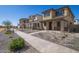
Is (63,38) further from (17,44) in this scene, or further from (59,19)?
(17,44)

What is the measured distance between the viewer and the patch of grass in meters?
3.98

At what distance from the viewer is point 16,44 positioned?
4.00 m

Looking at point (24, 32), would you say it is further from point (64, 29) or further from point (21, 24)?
point (64, 29)

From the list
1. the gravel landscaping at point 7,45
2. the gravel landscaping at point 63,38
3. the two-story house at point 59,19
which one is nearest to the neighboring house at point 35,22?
the two-story house at point 59,19

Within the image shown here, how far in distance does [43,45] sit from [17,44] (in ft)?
2.57

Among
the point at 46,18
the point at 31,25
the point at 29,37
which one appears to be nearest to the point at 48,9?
the point at 46,18

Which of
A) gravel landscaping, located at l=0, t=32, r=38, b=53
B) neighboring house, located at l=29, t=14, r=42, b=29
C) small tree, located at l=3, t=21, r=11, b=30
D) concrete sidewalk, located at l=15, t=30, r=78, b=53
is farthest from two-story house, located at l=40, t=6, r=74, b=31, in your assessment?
small tree, located at l=3, t=21, r=11, b=30

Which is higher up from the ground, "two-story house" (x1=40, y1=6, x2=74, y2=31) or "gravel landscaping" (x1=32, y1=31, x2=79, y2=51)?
"two-story house" (x1=40, y1=6, x2=74, y2=31)

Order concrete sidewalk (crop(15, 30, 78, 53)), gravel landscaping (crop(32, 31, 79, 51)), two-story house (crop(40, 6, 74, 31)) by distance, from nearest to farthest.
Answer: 1. concrete sidewalk (crop(15, 30, 78, 53))
2. gravel landscaping (crop(32, 31, 79, 51))
3. two-story house (crop(40, 6, 74, 31))

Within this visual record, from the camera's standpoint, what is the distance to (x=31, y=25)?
4562mm

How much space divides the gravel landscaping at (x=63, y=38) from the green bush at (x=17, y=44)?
2.08 feet

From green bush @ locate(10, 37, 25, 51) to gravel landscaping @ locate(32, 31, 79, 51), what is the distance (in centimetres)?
63

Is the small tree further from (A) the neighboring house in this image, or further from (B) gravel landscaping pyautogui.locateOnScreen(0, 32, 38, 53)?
(A) the neighboring house

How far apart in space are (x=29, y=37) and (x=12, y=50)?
28.5 inches
